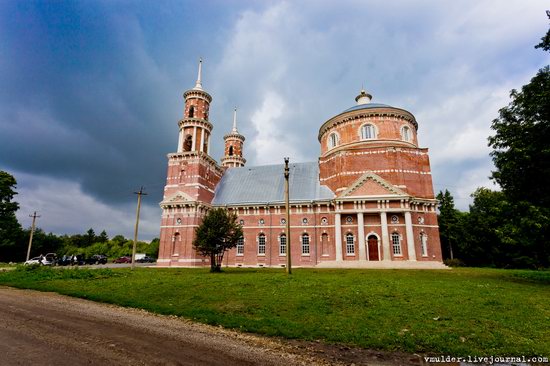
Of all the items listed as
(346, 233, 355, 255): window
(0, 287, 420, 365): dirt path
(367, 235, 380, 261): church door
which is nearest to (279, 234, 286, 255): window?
(346, 233, 355, 255): window

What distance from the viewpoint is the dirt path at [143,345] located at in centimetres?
651

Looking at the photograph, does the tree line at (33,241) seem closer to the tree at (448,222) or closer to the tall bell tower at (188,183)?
the tall bell tower at (188,183)

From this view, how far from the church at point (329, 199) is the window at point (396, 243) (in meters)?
0.11

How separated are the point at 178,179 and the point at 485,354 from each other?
41.0 metres

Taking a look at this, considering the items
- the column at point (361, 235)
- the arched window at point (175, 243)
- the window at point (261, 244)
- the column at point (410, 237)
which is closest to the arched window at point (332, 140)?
the column at point (361, 235)

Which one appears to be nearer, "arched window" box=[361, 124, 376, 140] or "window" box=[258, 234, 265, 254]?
"window" box=[258, 234, 265, 254]

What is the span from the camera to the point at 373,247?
35656 millimetres

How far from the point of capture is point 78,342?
759 centimetres

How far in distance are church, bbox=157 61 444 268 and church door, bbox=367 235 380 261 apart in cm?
12

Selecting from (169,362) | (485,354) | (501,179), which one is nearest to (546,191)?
(501,179)

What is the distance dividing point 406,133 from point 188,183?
1273 inches

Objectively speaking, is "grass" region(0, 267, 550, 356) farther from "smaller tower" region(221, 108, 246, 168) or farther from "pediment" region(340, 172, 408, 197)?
"smaller tower" region(221, 108, 246, 168)

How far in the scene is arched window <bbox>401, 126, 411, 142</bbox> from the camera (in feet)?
135

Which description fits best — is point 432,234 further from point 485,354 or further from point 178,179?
point 178,179
